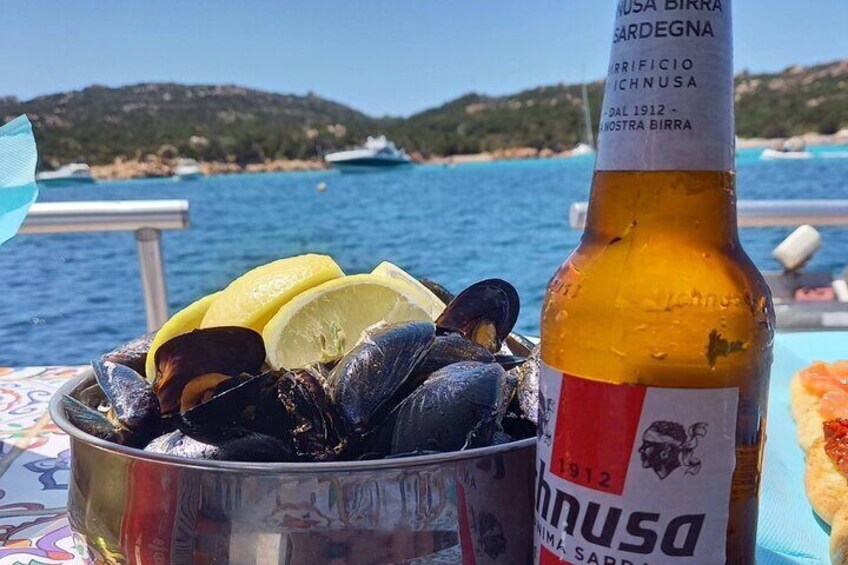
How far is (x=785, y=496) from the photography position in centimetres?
67

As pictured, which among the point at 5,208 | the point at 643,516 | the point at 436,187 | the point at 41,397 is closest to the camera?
the point at 643,516

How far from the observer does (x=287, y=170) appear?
26.5 m

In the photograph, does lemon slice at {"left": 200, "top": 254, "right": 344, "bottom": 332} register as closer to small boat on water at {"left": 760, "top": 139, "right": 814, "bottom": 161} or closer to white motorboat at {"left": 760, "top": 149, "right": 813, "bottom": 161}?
small boat on water at {"left": 760, "top": 139, "right": 814, "bottom": 161}

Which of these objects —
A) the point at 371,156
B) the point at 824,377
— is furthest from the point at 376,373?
the point at 371,156

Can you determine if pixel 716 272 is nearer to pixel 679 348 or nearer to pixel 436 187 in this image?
pixel 679 348

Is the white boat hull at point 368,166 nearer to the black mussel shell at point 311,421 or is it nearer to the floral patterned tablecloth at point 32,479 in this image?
the floral patterned tablecloth at point 32,479

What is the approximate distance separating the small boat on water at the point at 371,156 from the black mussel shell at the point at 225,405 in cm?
2757

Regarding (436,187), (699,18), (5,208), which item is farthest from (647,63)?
(436,187)

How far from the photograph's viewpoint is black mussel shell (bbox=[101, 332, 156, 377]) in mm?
521

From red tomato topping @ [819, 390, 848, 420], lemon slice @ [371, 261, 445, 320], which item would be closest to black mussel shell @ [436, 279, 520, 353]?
lemon slice @ [371, 261, 445, 320]

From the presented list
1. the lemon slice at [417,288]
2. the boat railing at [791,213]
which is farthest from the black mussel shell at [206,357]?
the boat railing at [791,213]

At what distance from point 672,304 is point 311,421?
0.66 ft

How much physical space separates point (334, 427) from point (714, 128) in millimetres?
248

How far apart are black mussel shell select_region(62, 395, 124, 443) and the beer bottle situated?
9.5 inches
